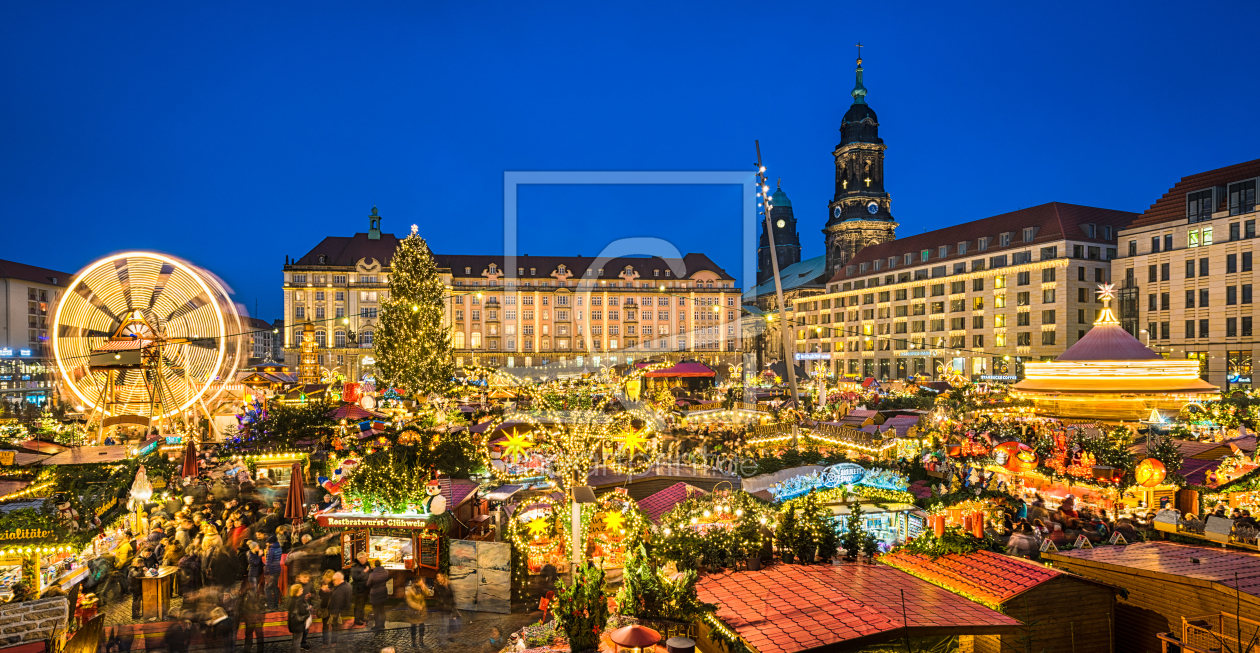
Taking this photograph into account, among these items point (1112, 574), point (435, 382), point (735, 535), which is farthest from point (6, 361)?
point (1112, 574)

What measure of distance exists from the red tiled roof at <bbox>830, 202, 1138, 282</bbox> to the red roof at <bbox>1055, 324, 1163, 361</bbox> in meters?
48.7

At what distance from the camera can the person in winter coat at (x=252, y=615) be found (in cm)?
1080

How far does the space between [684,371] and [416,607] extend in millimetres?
31145

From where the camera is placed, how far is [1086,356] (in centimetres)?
1781

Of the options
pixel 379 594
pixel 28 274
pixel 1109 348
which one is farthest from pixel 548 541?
pixel 28 274

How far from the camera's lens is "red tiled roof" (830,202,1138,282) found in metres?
60.8

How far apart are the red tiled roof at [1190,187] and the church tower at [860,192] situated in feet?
124

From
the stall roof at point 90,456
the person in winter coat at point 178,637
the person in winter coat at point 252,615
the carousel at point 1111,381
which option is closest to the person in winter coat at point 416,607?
the person in winter coat at point 252,615

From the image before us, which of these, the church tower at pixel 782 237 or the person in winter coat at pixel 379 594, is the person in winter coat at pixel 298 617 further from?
the church tower at pixel 782 237

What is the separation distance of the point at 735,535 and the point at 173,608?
10001 millimetres

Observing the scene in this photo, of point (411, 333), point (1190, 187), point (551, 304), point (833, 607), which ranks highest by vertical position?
point (1190, 187)

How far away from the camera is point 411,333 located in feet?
123

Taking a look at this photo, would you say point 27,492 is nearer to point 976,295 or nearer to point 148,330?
point 148,330

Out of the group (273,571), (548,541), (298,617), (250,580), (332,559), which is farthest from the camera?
(273,571)
